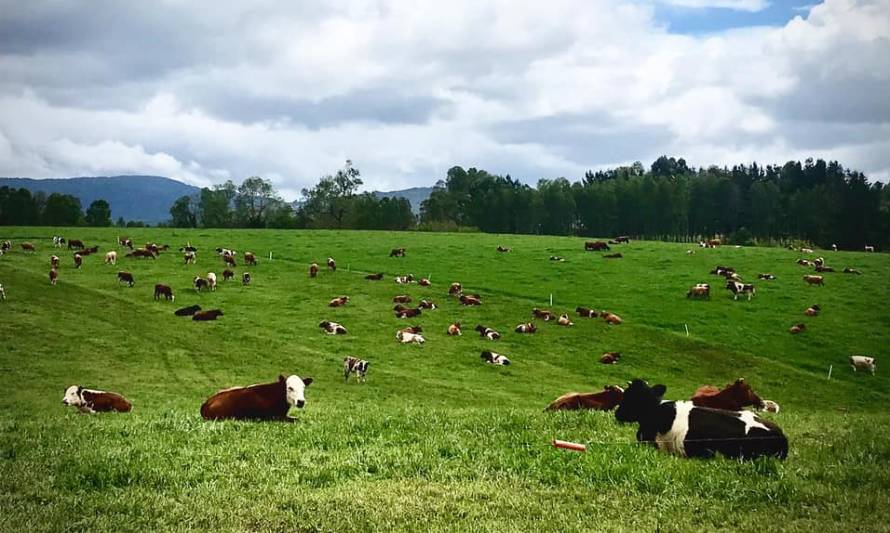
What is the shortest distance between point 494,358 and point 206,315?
16434 mm

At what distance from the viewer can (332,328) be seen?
115ft

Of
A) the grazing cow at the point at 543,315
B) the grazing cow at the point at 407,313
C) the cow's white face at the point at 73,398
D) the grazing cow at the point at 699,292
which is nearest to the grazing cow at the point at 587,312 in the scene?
the grazing cow at the point at 543,315

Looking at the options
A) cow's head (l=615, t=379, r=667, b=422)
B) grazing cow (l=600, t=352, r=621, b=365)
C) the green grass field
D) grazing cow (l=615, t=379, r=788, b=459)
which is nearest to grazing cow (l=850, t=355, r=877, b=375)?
the green grass field

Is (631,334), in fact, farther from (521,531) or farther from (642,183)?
(642,183)

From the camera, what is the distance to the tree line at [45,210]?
86125 mm

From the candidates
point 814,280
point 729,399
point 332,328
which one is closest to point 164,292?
point 332,328

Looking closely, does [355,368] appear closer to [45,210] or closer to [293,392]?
[293,392]

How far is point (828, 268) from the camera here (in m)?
55.2

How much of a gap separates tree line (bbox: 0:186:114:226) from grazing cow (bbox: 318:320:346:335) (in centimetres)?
6720

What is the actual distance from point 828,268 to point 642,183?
79078mm

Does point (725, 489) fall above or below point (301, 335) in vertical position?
above

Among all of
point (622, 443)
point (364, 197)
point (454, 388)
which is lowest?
point (454, 388)

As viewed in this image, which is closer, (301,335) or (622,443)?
(622,443)

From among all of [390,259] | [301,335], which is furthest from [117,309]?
[390,259]
